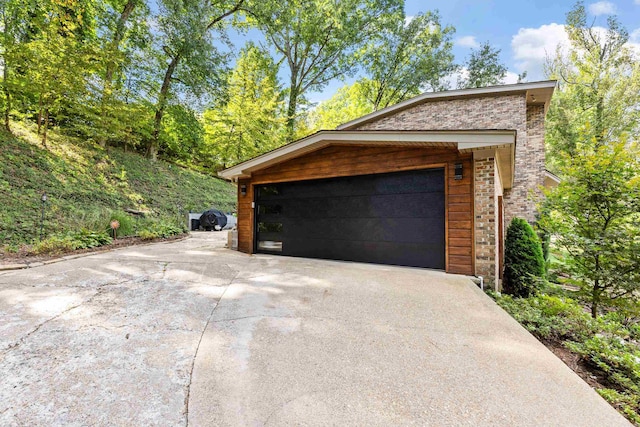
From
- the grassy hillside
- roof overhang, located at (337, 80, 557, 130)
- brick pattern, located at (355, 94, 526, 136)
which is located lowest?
the grassy hillside

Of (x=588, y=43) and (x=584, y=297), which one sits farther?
(x=588, y=43)

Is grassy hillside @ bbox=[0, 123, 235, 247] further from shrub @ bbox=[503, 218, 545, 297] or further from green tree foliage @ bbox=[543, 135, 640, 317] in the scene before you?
shrub @ bbox=[503, 218, 545, 297]

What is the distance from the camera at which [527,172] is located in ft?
28.1

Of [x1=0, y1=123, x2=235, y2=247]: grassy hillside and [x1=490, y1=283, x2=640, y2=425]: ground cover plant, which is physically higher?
[x1=0, y1=123, x2=235, y2=247]: grassy hillside

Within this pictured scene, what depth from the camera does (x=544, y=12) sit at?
42.0 feet

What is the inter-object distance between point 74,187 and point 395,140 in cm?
1006

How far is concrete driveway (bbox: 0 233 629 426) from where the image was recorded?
139 cm

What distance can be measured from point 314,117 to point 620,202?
631 inches

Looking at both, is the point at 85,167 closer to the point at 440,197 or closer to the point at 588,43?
the point at 440,197

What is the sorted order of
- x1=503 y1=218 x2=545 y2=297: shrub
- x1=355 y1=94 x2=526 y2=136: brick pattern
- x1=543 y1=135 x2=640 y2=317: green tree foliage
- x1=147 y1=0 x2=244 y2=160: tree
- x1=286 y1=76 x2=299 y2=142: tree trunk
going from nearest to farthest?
1. x1=543 y1=135 x2=640 y2=317: green tree foliage
2. x1=503 y1=218 x2=545 y2=297: shrub
3. x1=355 y1=94 x2=526 y2=136: brick pattern
4. x1=147 y1=0 x2=244 y2=160: tree
5. x1=286 y1=76 x2=299 y2=142: tree trunk

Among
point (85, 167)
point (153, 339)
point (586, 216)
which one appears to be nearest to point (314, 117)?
point (85, 167)

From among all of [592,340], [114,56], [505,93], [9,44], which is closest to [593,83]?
[505,93]

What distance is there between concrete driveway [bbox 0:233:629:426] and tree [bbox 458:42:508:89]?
17629mm

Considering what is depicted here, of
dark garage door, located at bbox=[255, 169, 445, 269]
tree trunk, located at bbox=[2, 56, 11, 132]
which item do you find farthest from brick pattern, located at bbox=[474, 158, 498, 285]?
tree trunk, located at bbox=[2, 56, 11, 132]
